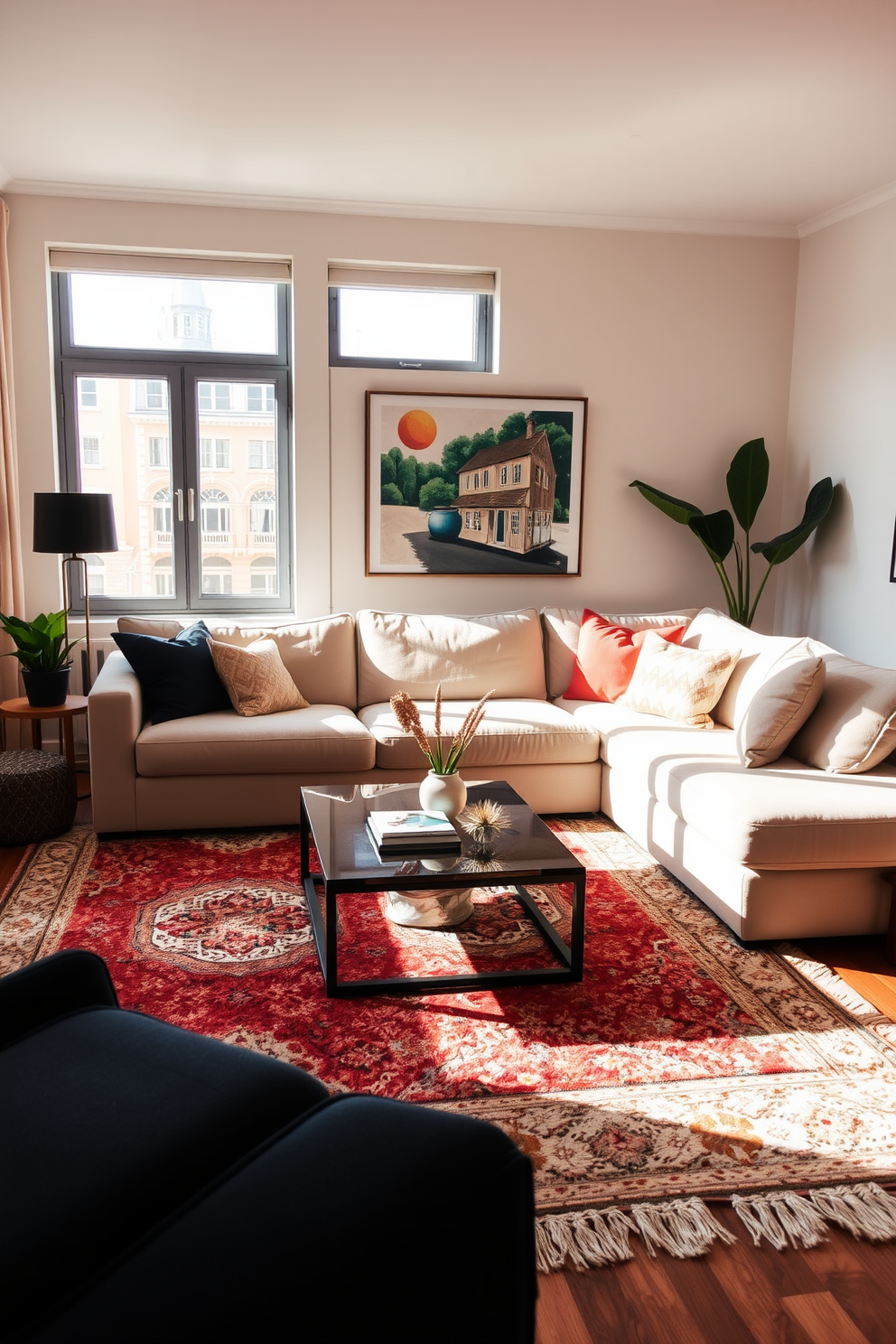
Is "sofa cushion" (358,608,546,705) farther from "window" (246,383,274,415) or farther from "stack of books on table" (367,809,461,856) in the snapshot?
"stack of books on table" (367,809,461,856)

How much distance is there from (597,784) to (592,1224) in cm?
245

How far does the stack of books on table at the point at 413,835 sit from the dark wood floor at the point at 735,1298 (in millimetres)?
1140

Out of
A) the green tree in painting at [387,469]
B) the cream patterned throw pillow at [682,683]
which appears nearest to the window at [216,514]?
the green tree in painting at [387,469]

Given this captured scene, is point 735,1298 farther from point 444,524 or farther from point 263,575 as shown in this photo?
point 263,575

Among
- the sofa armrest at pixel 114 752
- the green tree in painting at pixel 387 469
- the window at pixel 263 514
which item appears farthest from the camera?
the window at pixel 263 514

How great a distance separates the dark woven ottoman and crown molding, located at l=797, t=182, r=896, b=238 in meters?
4.25

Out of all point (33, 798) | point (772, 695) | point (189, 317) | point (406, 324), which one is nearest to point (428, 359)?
point (406, 324)

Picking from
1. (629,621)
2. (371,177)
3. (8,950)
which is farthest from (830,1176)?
(371,177)

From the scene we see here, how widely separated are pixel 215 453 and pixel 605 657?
2.19m

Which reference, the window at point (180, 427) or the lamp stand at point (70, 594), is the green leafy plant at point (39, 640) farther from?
the window at point (180, 427)

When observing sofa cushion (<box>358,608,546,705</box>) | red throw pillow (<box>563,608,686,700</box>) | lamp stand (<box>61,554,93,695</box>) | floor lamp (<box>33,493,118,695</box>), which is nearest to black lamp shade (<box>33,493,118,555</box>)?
floor lamp (<box>33,493,118,695</box>)

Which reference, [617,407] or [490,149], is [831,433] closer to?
[617,407]

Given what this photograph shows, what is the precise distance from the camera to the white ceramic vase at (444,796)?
288 centimetres

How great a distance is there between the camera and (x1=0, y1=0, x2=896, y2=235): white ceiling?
2873 mm
